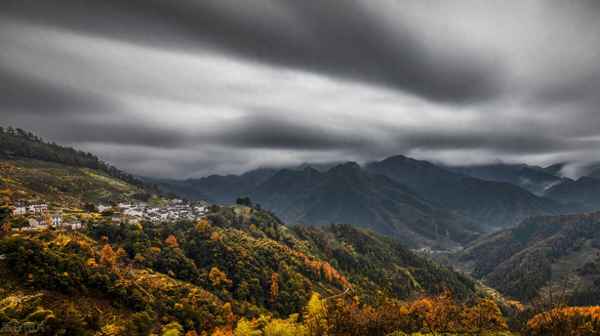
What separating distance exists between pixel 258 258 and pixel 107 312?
10336cm

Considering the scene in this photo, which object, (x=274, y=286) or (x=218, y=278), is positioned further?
(x=274, y=286)

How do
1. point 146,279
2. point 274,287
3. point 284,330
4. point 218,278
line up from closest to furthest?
point 284,330 → point 146,279 → point 218,278 → point 274,287

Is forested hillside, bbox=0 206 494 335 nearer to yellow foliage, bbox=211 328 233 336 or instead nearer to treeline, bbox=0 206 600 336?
treeline, bbox=0 206 600 336

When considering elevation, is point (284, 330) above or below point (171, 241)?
below

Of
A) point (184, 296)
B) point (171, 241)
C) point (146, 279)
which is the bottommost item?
point (184, 296)

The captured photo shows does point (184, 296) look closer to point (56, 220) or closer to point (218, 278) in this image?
point (218, 278)

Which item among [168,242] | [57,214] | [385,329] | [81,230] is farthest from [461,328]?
[57,214]

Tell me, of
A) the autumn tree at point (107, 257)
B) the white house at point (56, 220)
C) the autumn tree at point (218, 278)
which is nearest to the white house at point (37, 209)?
the white house at point (56, 220)

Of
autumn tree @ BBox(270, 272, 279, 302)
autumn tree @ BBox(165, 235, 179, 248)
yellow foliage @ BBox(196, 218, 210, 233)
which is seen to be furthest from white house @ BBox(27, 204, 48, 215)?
autumn tree @ BBox(270, 272, 279, 302)

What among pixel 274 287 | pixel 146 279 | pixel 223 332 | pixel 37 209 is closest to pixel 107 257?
pixel 146 279

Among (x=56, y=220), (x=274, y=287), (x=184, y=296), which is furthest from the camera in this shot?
(x=274, y=287)

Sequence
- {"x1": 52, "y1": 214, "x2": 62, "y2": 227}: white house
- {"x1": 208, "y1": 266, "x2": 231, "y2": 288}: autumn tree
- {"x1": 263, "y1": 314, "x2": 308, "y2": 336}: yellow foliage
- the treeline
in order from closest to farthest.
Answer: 1. the treeline
2. {"x1": 263, "y1": 314, "x2": 308, "y2": 336}: yellow foliage
3. {"x1": 208, "y1": 266, "x2": 231, "y2": 288}: autumn tree
4. {"x1": 52, "y1": 214, "x2": 62, "y2": 227}: white house

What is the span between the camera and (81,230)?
13938 cm

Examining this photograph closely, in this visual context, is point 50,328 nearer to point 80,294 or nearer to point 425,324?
point 80,294
